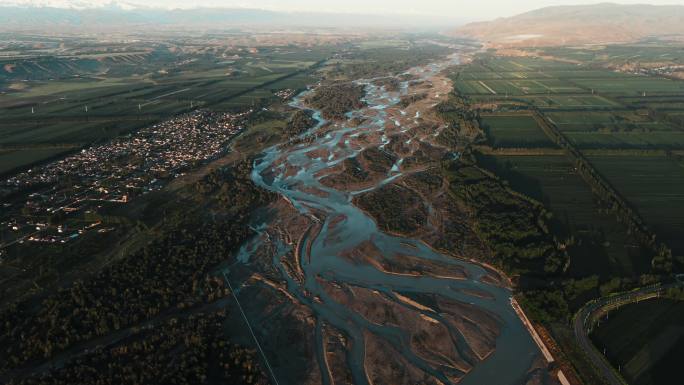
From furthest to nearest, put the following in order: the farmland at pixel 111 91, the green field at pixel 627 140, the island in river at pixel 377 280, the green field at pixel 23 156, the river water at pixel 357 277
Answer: the farmland at pixel 111 91, the green field at pixel 627 140, the green field at pixel 23 156, the river water at pixel 357 277, the island in river at pixel 377 280

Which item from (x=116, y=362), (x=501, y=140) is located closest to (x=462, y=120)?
(x=501, y=140)

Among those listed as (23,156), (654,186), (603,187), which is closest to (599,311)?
(603,187)

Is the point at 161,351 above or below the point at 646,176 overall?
below

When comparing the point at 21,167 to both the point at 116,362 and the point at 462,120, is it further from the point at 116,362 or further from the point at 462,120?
the point at 462,120

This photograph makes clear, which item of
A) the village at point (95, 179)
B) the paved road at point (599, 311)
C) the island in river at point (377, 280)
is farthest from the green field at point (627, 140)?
the village at point (95, 179)

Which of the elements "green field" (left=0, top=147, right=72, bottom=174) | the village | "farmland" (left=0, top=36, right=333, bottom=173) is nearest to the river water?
the village

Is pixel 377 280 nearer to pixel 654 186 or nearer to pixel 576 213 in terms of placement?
pixel 576 213

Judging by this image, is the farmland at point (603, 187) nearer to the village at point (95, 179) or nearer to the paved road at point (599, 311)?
the paved road at point (599, 311)
